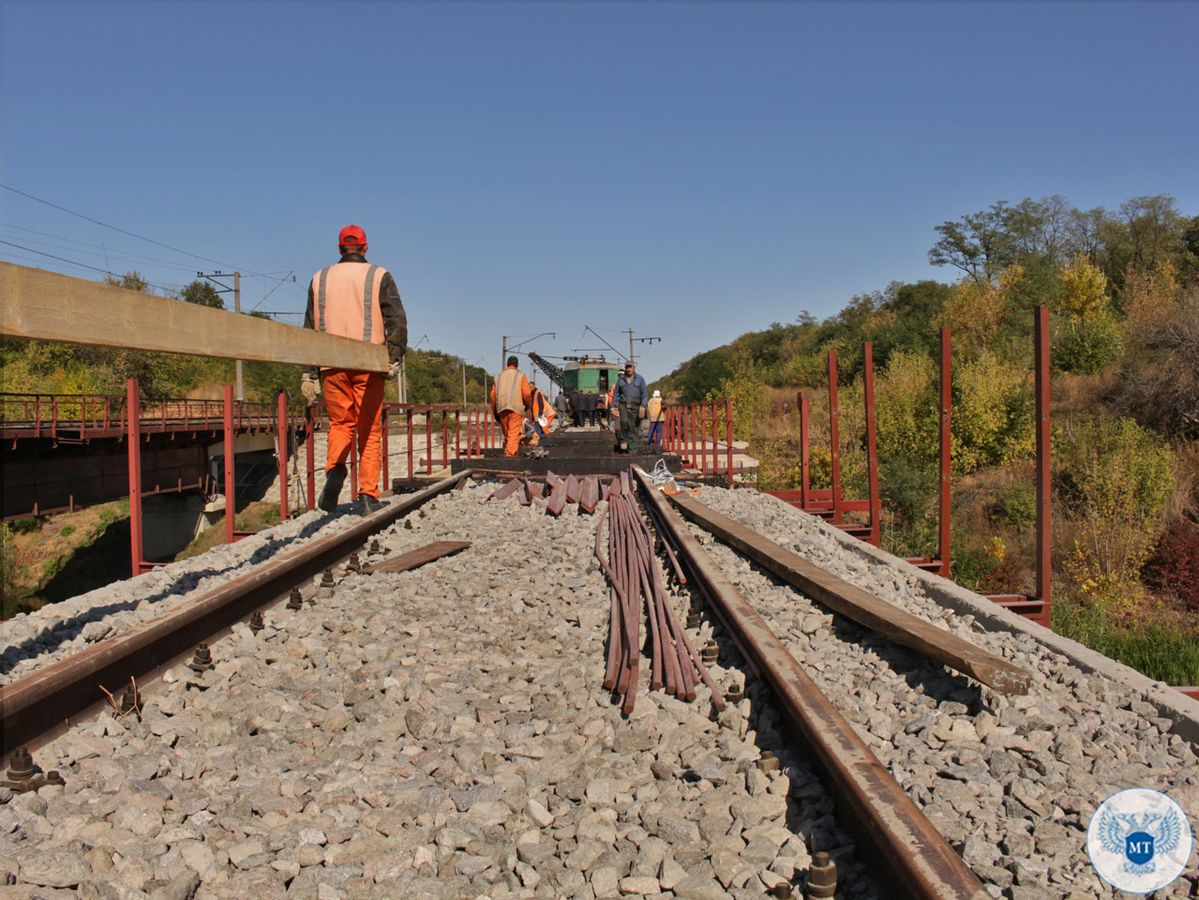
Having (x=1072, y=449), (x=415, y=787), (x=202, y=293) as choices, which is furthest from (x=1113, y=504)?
(x=202, y=293)

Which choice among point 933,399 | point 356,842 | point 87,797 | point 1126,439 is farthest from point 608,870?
point 933,399

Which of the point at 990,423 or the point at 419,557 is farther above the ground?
the point at 990,423

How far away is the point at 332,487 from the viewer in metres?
8.18

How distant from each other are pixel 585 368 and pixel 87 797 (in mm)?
39611

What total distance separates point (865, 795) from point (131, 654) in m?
2.64

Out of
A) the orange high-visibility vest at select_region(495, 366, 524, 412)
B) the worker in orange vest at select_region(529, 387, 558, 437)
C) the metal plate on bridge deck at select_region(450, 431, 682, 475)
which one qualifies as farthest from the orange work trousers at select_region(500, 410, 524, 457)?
the metal plate on bridge deck at select_region(450, 431, 682, 475)

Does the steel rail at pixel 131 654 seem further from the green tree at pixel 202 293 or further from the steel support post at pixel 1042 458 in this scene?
the green tree at pixel 202 293

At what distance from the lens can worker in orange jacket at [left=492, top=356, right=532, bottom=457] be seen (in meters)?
14.1

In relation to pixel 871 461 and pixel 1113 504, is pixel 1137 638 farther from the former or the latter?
pixel 871 461

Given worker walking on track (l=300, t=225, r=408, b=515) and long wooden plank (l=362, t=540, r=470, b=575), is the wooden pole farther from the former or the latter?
worker walking on track (l=300, t=225, r=408, b=515)

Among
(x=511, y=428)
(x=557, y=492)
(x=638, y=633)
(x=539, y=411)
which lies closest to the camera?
(x=638, y=633)

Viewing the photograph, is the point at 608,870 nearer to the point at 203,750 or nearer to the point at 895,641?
the point at 203,750

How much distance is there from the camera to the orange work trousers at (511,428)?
14.5 metres

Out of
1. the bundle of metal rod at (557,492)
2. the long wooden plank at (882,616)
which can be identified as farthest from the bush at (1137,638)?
the long wooden plank at (882,616)
